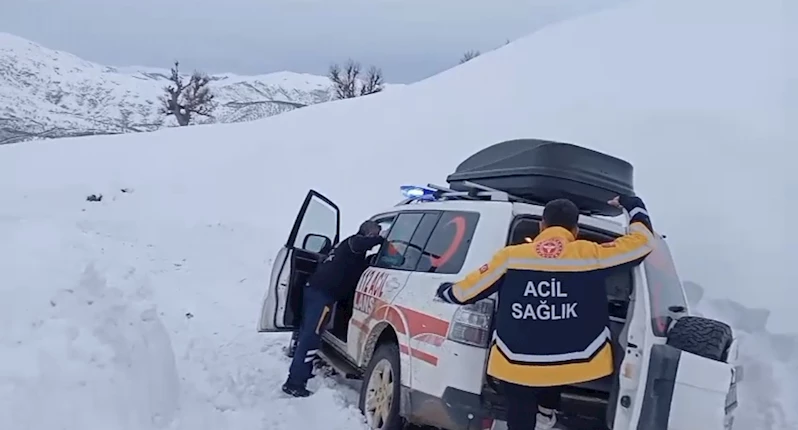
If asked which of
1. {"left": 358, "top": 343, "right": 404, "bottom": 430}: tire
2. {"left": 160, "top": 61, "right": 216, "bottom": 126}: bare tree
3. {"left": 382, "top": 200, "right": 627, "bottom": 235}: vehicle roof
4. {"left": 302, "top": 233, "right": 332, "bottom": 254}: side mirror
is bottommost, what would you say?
{"left": 358, "top": 343, "right": 404, "bottom": 430}: tire

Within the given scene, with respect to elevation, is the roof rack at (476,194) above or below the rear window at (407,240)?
above

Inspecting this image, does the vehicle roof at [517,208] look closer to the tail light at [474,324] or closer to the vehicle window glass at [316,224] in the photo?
the tail light at [474,324]

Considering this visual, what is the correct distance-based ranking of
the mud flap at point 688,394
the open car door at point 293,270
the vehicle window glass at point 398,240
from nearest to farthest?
the mud flap at point 688,394, the vehicle window glass at point 398,240, the open car door at point 293,270

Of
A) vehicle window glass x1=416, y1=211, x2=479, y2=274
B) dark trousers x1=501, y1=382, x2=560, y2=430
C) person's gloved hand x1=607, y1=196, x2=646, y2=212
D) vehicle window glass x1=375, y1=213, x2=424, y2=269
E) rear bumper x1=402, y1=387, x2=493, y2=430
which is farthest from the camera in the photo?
vehicle window glass x1=375, y1=213, x2=424, y2=269

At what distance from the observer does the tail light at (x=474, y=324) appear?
13.8 feet

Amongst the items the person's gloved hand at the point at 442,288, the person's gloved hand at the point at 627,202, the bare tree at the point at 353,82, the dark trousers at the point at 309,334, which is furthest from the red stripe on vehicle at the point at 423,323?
the bare tree at the point at 353,82

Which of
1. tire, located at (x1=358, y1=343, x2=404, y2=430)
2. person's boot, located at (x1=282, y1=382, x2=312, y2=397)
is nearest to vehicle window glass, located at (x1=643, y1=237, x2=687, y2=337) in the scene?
tire, located at (x1=358, y1=343, x2=404, y2=430)

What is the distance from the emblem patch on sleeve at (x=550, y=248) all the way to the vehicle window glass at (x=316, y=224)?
330 centimetres

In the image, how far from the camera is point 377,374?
519 centimetres

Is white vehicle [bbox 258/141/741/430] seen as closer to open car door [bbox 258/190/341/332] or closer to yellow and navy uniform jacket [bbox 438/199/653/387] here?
yellow and navy uniform jacket [bbox 438/199/653/387]

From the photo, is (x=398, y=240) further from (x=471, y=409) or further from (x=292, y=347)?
(x=292, y=347)

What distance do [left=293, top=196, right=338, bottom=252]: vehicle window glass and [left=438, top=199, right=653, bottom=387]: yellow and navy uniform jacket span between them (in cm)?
324

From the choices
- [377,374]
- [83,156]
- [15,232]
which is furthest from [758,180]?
[83,156]

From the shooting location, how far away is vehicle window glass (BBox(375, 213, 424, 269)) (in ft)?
18.1
